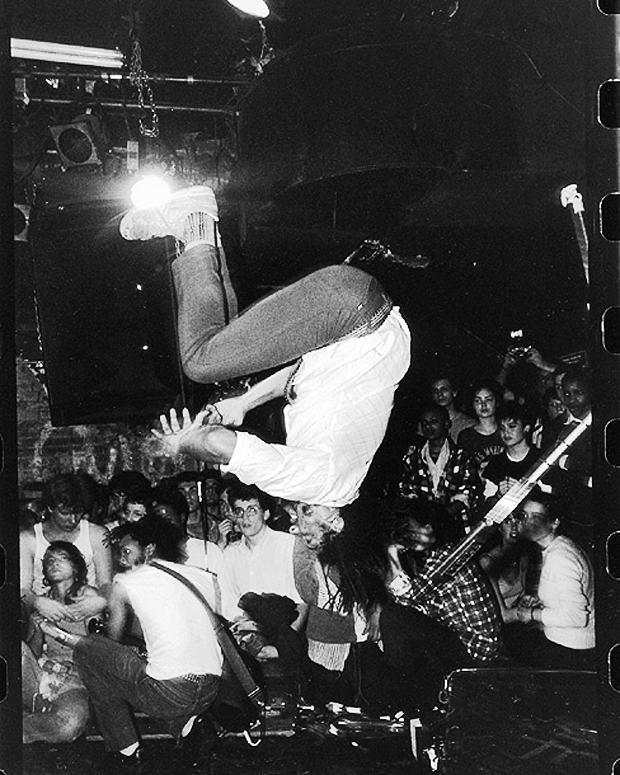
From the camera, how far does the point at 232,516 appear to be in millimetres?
1810

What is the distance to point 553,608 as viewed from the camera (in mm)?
1844

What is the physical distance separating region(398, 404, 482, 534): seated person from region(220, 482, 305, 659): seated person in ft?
0.92

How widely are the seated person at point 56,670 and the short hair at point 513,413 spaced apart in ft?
2.92

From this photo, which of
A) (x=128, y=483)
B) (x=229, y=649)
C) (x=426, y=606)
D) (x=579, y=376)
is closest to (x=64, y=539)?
(x=128, y=483)

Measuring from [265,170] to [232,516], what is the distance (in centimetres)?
70

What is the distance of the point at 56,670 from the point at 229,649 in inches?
13.4

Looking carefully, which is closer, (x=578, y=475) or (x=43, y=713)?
A: (x=43, y=713)

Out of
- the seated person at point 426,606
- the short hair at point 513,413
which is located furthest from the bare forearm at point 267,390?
the short hair at point 513,413

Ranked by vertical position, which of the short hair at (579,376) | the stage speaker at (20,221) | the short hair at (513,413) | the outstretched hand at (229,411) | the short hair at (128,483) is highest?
the stage speaker at (20,221)

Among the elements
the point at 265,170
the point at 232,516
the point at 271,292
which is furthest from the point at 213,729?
the point at 265,170

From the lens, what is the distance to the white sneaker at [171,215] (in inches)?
71.7

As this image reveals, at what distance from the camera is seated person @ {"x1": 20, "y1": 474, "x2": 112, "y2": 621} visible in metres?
1.76

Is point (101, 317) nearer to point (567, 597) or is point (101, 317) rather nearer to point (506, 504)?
point (506, 504)

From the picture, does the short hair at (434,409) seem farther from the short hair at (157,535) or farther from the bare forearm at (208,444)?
the short hair at (157,535)
